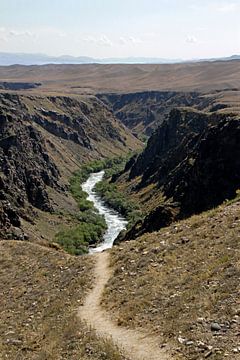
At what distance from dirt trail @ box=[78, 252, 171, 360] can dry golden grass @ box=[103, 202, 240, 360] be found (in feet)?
1.46

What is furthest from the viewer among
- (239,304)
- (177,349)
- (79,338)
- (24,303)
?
(24,303)

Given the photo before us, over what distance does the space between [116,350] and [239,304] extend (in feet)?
16.4

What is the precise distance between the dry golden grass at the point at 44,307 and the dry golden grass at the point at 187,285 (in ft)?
6.40

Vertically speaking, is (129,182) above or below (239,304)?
below

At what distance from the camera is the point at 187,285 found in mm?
22219

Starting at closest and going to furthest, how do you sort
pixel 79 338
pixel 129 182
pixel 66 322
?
pixel 79 338, pixel 66 322, pixel 129 182

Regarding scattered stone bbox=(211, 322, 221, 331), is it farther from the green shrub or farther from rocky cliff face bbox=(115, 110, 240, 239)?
the green shrub

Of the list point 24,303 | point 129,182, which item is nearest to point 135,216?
point 129,182

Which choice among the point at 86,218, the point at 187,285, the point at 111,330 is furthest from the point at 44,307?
the point at 86,218

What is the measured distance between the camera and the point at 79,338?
20.2 metres

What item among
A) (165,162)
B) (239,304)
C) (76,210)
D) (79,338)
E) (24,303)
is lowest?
(76,210)

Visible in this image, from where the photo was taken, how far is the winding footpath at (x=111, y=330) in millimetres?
17625

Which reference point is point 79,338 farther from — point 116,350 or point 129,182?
point 129,182

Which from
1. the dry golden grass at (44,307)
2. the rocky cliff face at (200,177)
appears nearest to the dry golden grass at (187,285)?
→ the dry golden grass at (44,307)
